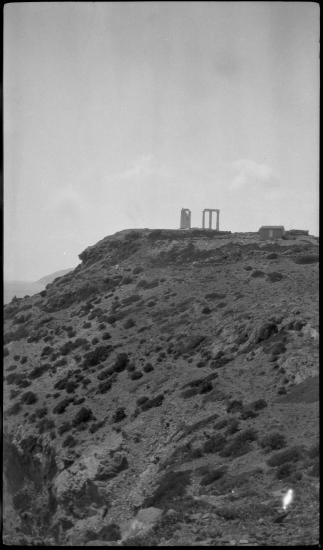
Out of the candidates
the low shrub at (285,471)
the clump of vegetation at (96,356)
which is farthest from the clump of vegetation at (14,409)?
the low shrub at (285,471)

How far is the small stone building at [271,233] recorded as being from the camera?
2373 inches

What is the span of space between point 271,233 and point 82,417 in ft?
118

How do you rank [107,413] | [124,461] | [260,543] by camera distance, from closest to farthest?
[260,543]
[124,461]
[107,413]

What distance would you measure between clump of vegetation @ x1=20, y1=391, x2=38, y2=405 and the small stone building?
3278 cm

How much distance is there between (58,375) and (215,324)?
13.7 meters

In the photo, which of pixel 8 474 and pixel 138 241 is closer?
pixel 8 474

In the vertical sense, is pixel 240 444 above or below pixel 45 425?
above

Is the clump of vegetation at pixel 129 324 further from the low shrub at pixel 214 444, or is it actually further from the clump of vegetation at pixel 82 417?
the low shrub at pixel 214 444

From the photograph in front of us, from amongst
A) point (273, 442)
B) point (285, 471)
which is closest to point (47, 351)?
point (273, 442)

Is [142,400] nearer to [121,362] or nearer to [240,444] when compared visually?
[121,362]

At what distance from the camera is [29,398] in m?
39.0

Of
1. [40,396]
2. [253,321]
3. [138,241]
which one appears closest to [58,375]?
[40,396]

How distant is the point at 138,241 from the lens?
2685 inches

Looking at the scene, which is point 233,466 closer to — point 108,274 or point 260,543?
point 260,543
